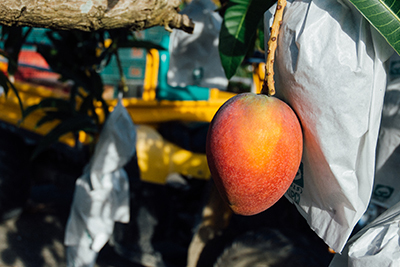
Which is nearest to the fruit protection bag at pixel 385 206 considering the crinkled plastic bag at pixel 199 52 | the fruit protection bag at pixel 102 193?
the crinkled plastic bag at pixel 199 52

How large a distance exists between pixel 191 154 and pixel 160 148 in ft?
0.58

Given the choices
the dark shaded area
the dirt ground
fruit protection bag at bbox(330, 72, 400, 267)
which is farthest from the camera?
the dirt ground

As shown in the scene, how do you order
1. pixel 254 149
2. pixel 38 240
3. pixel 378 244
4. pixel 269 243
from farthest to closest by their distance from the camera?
pixel 38 240
pixel 269 243
pixel 378 244
pixel 254 149

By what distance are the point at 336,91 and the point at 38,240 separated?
7.67ft

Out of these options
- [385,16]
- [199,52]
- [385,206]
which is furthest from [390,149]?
[199,52]

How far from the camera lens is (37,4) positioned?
0.69 m

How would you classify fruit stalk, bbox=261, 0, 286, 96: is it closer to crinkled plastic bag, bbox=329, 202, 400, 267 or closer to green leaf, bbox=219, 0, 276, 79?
green leaf, bbox=219, 0, 276, 79

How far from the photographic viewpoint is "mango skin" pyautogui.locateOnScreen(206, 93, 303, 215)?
53 centimetres

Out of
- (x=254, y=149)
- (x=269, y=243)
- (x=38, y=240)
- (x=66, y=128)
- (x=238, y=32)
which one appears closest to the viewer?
(x=254, y=149)

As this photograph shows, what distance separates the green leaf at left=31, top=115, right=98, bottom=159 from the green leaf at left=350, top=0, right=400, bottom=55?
1183 mm

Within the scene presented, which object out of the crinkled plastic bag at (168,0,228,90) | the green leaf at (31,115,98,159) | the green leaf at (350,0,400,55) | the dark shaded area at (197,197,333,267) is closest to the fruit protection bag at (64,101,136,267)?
the green leaf at (31,115,98,159)

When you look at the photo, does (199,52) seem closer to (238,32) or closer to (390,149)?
(238,32)

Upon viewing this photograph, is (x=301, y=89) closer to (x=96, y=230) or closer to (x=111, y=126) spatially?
(x=111, y=126)

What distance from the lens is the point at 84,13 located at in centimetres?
72
